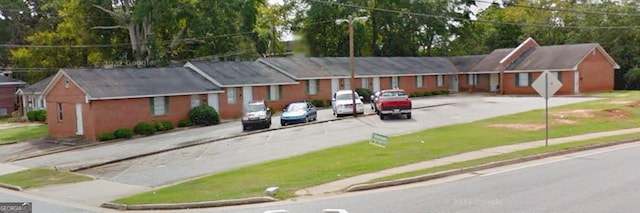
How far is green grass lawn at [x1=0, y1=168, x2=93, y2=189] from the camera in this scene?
69.8ft

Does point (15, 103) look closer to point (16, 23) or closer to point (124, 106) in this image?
point (16, 23)

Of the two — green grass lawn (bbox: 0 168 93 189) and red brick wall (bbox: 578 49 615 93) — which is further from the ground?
red brick wall (bbox: 578 49 615 93)

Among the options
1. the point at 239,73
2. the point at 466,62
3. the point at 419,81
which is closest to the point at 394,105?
the point at 239,73

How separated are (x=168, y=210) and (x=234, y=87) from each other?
29.8m

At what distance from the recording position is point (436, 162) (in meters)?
18.6

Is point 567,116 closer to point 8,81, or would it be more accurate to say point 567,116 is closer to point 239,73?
point 239,73

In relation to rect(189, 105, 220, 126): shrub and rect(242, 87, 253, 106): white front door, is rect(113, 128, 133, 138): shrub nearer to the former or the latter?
rect(189, 105, 220, 126): shrub

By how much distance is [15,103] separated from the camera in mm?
70875

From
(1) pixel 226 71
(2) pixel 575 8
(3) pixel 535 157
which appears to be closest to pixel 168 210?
(3) pixel 535 157

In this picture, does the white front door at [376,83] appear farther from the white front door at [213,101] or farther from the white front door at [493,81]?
the white front door at [213,101]

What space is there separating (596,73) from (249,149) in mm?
40296

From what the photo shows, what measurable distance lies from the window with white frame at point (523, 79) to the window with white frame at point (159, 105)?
108ft

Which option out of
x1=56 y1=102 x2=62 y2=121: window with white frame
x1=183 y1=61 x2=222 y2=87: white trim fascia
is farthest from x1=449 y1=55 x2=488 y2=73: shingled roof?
x1=56 y1=102 x2=62 y2=121: window with white frame

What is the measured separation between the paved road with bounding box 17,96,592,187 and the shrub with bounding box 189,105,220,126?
337cm
